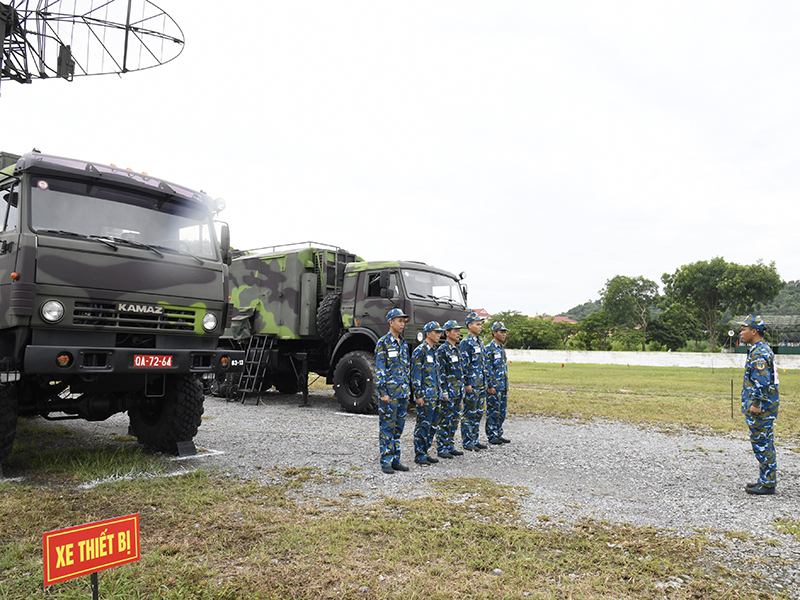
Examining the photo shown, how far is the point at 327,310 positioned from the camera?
10.7 m

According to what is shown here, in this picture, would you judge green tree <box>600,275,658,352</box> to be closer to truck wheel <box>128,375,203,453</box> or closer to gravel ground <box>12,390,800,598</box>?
gravel ground <box>12,390,800,598</box>

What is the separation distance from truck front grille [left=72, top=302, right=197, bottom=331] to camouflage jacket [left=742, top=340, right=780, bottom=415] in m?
5.41

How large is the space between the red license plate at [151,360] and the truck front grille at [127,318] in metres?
0.29

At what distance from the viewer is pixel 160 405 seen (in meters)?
6.38

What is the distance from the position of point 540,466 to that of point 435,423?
1.25 meters

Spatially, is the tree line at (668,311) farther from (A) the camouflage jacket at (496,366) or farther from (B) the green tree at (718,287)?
(A) the camouflage jacket at (496,366)

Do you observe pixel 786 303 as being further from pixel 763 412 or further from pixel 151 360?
pixel 151 360

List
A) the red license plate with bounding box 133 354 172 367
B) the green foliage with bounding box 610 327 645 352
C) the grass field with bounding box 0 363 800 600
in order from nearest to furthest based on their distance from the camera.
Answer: the grass field with bounding box 0 363 800 600 → the red license plate with bounding box 133 354 172 367 → the green foliage with bounding box 610 327 645 352

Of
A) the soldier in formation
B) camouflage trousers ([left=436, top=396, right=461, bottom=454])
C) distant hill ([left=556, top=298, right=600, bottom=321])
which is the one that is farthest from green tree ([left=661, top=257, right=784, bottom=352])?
distant hill ([left=556, top=298, right=600, bottom=321])

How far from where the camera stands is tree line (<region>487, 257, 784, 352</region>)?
1581 inches

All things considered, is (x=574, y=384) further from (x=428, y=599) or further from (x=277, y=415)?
(x=428, y=599)

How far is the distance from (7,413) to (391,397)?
3.51 meters

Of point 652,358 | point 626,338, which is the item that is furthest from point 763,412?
point 626,338

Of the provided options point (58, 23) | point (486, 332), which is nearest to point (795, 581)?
point (58, 23)
